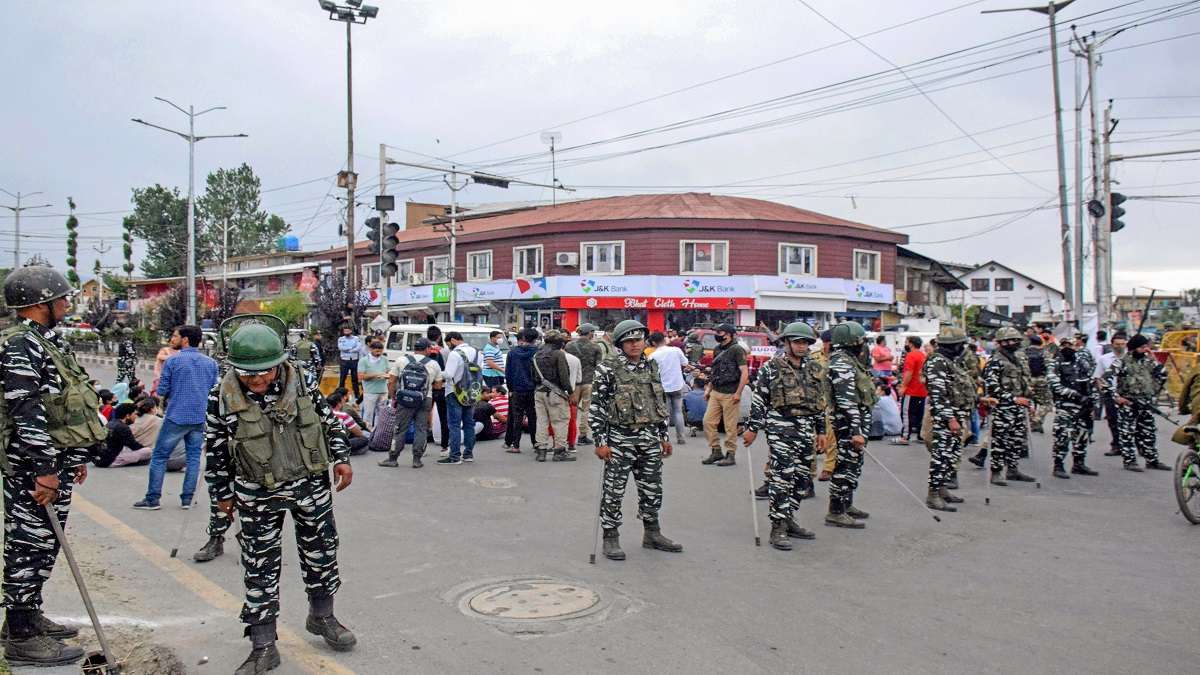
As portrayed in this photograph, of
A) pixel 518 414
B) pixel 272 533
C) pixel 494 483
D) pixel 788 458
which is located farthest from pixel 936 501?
pixel 272 533

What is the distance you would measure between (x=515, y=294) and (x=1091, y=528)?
31004mm

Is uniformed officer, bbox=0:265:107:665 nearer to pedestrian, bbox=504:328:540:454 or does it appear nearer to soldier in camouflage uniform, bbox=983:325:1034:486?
pedestrian, bbox=504:328:540:454

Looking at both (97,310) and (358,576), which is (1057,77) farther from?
(97,310)

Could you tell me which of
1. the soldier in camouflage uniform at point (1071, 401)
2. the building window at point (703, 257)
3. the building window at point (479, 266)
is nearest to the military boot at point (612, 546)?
the soldier in camouflage uniform at point (1071, 401)

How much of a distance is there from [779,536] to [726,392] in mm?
4609

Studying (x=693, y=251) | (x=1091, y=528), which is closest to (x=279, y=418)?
(x=1091, y=528)

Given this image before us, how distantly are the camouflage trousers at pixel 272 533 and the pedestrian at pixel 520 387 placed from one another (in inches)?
291

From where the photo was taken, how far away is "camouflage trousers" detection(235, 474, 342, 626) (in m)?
4.33

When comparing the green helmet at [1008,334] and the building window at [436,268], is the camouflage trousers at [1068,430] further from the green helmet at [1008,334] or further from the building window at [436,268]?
the building window at [436,268]

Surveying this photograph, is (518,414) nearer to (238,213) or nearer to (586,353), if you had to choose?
(586,353)

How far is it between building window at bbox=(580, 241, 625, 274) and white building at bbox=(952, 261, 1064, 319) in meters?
43.7

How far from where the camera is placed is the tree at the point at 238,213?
82.4 m

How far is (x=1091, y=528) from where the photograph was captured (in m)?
7.87

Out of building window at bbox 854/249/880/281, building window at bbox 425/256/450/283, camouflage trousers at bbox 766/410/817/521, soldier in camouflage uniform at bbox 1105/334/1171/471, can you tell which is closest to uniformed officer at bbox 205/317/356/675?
camouflage trousers at bbox 766/410/817/521
